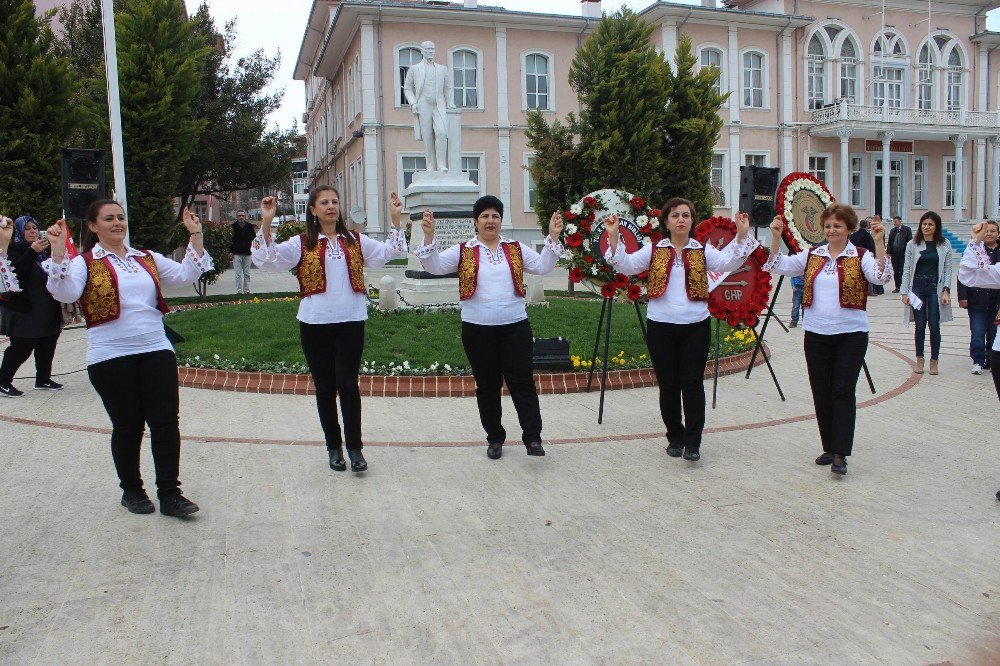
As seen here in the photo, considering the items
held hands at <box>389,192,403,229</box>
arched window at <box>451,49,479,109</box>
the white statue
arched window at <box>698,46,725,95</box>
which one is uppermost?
arched window at <box>698,46,725,95</box>

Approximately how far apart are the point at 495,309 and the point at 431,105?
31.9 feet

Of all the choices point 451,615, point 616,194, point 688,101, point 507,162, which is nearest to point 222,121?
point 507,162

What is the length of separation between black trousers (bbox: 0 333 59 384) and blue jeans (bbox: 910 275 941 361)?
30.5 feet

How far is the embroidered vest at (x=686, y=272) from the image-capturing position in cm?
587

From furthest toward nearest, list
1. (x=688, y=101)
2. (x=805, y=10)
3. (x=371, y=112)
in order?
(x=805, y=10) < (x=371, y=112) < (x=688, y=101)

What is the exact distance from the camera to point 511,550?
4.24m

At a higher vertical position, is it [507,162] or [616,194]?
[507,162]

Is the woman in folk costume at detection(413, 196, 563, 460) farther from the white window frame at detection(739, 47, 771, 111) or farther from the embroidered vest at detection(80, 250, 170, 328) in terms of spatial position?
the white window frame at detection(739, 47, 771, 111)

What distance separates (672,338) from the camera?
19.4 ft

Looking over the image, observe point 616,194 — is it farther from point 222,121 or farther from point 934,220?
point 222,121

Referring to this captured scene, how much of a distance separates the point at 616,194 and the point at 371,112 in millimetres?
23134

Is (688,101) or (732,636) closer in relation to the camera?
(732,636)

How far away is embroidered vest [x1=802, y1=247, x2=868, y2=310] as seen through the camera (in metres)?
5.59

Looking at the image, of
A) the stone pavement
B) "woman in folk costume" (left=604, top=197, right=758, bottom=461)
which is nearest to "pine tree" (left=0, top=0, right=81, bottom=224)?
the stone pavement
